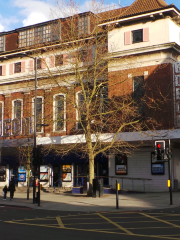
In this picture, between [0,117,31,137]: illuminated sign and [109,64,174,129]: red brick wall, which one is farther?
[0,117,31,137]: illuminated sign

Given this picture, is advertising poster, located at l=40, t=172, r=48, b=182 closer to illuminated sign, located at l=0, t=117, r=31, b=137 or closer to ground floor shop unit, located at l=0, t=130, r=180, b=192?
ground floor shop unit, located at l=0, t=130, r=180, b=192

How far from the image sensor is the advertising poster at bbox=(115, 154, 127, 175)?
32.9 meters

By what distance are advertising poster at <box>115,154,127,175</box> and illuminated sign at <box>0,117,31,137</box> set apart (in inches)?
357

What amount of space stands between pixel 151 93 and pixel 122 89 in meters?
2.73

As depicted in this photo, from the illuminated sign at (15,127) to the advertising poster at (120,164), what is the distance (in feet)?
29.8

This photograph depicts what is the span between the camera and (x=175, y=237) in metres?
10.9

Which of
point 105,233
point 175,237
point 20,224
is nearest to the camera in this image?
point 175,237

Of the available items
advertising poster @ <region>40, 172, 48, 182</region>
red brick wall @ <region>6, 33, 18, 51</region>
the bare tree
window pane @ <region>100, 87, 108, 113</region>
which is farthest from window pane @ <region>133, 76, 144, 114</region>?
red brick wall @ <region>6, 33, 18, 51</region>

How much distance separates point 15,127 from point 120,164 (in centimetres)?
1287

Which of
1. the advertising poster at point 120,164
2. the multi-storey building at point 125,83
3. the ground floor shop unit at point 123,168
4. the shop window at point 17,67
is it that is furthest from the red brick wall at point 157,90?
the shop window at point 17,67

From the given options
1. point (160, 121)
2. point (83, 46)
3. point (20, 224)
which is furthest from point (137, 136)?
point (20, 224)

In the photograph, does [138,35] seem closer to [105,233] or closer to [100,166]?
[100,166]

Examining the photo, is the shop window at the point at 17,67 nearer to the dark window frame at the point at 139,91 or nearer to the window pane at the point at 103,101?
the window pane at the point at 103,101

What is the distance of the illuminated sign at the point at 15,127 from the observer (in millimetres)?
36250
